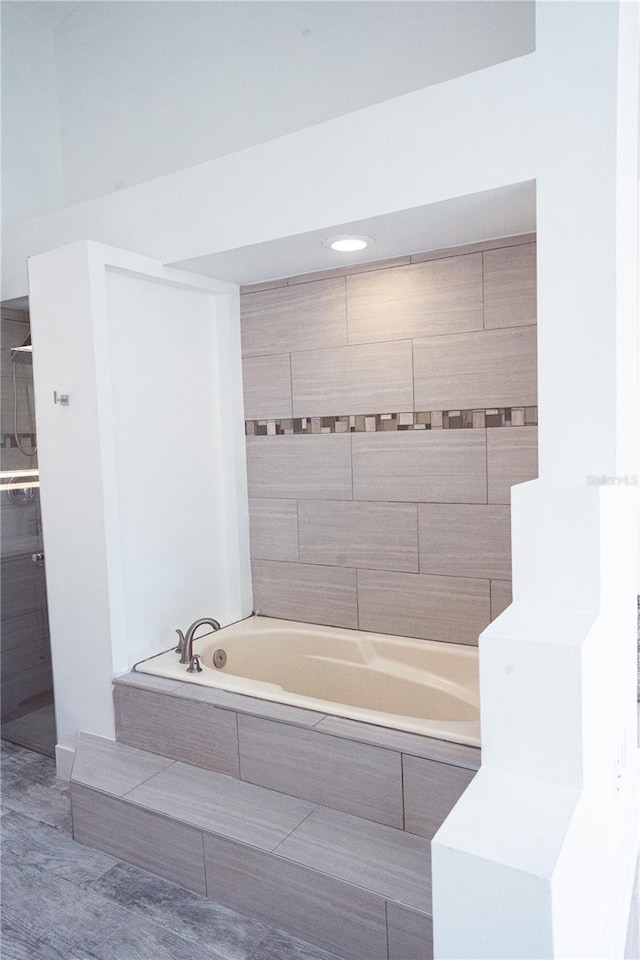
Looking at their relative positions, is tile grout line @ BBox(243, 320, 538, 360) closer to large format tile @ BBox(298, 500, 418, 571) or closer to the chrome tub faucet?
large format tile @ BBox(298, 500, 418, 571)

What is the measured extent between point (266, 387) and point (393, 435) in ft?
2.44

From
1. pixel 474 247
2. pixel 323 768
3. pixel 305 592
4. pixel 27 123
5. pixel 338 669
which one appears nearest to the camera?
pixel 323 768

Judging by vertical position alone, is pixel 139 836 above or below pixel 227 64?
below

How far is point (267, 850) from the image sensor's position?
2.09 meters

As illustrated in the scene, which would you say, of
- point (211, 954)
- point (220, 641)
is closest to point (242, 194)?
point (220, 641)

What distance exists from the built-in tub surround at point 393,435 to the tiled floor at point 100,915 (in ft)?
4.58

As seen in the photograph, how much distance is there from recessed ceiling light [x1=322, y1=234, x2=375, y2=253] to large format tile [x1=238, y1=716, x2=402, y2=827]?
6.02 feet

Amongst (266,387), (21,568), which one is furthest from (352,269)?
(21,568)

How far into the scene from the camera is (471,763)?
2.04 meters

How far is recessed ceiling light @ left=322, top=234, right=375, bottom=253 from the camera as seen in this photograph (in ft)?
8.74

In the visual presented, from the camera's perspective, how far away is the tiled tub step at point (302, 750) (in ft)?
6.91

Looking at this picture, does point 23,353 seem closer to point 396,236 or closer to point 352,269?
point 352,269

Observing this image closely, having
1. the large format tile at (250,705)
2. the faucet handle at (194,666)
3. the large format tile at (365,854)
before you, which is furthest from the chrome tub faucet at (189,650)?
the large format tile at (365,854)

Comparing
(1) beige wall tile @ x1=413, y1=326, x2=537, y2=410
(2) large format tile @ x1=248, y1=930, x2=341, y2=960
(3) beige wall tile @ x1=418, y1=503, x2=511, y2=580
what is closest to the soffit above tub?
(1) beige wall tile @ x1=413, y1=326, x2=537, y2=410
